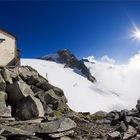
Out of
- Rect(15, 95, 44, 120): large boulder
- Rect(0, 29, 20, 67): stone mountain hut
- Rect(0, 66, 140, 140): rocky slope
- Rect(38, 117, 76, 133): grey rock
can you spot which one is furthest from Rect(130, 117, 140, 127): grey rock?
Rect(0, 29, 20, 67): stone mountain hut

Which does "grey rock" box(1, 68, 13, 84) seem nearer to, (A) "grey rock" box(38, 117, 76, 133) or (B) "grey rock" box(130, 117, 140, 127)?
(A) "grey rock" box(38, 117, 76, 133)

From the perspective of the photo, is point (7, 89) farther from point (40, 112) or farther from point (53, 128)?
point (53, 128)

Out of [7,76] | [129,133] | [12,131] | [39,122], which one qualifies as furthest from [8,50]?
[129,133]

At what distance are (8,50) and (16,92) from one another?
17289 mm

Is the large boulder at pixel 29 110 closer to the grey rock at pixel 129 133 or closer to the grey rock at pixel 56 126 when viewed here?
the grey rock at pixel 56 126

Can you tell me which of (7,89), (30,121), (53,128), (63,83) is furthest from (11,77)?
(63,83)

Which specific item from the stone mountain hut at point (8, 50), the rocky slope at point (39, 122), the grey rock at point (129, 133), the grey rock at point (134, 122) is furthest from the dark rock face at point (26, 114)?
the stone mountain hut at point (8, 50)

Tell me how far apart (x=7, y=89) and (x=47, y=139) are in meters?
10.8

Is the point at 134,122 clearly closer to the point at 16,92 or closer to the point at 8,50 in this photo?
the point at 16,92

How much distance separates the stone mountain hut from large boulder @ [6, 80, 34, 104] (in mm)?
13314

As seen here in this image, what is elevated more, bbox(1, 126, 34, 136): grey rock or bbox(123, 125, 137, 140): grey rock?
bbox(1, 126, 34, 136): grey rock

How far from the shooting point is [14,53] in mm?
46906

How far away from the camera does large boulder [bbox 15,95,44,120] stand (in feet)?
86.4

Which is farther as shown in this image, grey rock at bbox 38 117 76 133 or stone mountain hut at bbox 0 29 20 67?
stone mountain hut at bbox 0 29 20 67
